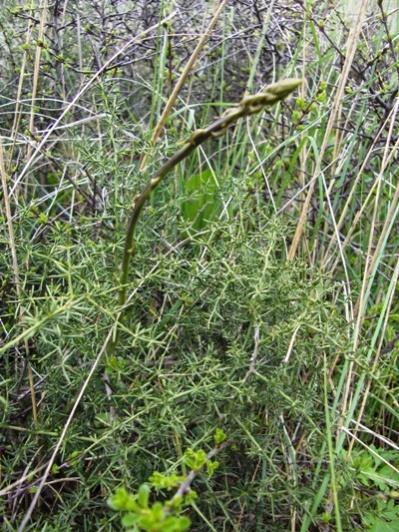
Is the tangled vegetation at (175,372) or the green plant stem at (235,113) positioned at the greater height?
the green plant stem at (235,113)

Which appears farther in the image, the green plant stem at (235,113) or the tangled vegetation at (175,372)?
the tangled vegetation at (175,372)

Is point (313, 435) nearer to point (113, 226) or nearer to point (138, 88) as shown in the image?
point (113, 226)

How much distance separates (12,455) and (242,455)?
376 millimetres

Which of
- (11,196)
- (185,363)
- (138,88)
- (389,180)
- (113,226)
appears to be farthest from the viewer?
(138,88)

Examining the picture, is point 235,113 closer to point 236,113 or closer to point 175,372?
point 236,113

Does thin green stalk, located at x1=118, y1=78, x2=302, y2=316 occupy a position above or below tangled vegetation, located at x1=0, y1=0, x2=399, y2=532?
above

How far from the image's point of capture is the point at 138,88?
1.99m

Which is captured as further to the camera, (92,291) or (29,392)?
(29,392)

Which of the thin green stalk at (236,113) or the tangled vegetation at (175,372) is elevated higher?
the thin green stalk at (236,113)

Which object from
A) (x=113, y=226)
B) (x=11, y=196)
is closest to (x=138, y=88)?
(x=11, y=196)

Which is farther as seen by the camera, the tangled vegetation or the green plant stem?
the tangled vegetation

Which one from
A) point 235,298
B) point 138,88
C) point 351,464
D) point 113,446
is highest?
point 138,88

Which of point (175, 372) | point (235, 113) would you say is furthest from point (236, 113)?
point (175, 372)

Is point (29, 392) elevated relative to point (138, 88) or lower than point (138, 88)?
lower
